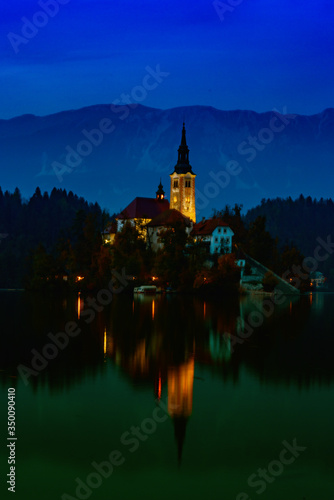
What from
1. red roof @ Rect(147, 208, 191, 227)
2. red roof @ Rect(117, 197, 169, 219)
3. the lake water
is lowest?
the lake water

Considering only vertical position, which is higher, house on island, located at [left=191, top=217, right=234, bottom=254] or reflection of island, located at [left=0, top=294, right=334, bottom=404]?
house on island, located at [left=191, top=217, right=234, bottom=254]

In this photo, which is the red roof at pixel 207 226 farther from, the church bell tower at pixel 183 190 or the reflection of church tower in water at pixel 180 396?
the reflection of church tower in water at pixel 180 396

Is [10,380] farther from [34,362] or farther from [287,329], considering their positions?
[287,329]

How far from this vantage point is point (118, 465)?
17.4 metres

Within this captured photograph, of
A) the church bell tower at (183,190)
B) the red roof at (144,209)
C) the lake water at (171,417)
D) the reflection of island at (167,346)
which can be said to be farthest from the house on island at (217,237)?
the lake water at (171,417)

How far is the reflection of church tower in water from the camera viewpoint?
66.1ft

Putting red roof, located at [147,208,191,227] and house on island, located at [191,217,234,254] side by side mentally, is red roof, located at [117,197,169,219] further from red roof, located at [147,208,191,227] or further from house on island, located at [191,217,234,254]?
house on island, located at [191,217,234,254]

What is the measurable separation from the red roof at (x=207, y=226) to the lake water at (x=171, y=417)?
6044 centimetres

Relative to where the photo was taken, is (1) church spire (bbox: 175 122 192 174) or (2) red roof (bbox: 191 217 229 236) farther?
(1) church spire (bbox: 175 122 192 174)

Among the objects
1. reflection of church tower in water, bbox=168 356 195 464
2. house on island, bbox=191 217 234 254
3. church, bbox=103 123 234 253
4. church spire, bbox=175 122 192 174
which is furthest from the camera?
church spire, bbox=175 122 192 174

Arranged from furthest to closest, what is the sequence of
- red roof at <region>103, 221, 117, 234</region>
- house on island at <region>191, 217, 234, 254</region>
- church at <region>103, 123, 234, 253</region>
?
red roof at <region>103, 221, 117, 234</region>
church at <region>103, 123, 234, 253</region>
house on island at <region>191, 217, 234, 254</region>

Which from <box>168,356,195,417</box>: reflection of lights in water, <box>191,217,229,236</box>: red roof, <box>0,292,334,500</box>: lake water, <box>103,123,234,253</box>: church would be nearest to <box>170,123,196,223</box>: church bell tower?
<box>103,123,234,253</box>: church

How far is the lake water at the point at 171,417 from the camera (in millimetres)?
16453

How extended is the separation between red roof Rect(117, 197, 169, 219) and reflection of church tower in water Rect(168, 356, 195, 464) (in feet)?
272
